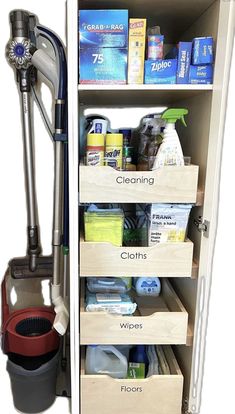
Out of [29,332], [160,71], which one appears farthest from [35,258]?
[160,71]

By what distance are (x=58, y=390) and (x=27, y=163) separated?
2.95 ft

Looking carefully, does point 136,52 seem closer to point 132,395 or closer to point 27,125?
point 27,125

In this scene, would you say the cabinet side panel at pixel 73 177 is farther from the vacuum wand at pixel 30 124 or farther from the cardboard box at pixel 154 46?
the cardboard box at pixel 154 46

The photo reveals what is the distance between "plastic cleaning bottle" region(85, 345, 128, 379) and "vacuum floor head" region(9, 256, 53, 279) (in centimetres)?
35

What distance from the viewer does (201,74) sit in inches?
33.4

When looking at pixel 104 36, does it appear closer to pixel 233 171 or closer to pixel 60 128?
pixel 60 128

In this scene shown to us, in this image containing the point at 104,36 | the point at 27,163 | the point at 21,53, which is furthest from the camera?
the point at 27,163

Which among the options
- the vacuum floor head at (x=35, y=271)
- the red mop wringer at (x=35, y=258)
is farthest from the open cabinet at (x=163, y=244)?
the vacuum floor head at (x=35, y=271)

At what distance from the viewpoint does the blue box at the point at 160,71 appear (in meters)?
0.85

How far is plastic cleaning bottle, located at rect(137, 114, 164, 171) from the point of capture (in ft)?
3.18

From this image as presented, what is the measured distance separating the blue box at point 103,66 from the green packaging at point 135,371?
38.1 inches

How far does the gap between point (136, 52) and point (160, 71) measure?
0.08 m

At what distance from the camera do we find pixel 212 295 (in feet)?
3.14

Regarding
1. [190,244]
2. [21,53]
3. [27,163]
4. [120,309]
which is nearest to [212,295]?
[190,244]
